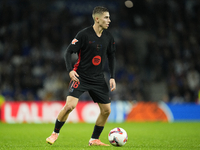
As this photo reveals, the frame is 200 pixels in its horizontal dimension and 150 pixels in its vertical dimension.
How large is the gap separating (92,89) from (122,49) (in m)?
13.1

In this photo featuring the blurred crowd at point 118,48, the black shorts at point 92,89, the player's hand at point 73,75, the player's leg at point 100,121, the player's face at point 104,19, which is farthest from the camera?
the blurred crowd at point 118,48

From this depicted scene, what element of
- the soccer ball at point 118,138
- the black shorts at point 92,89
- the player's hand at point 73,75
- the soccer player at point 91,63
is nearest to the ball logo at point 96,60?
the soccer player at point 91,63

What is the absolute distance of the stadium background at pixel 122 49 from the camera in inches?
633

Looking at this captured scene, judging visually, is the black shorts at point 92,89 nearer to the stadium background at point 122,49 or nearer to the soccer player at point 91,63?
the soccer player at point 91,63

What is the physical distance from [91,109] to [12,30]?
709cm

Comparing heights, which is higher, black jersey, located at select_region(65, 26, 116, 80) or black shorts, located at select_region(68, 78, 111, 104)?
black jersey, located at select_region(65, 26, 116, 80)

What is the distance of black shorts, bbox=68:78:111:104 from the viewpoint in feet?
17.9

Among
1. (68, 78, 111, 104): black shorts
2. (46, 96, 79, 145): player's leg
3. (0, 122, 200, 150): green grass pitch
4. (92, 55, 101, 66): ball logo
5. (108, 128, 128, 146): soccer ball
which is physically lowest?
(0, 122, 200, 150): green grass pitch

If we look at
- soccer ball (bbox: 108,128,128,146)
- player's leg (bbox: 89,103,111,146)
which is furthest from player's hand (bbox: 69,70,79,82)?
soccer ball (bbox: 108,128,128,146)

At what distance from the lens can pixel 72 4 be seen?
63.2 feet

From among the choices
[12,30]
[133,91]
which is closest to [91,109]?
[133,91]

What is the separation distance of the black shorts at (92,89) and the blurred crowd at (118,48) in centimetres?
1024

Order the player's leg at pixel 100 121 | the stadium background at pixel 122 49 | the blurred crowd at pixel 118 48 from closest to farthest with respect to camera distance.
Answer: the player's leg at pixel 100 121, the stadium background at pixel 122 49, the blurred crowd at pixel 118 48

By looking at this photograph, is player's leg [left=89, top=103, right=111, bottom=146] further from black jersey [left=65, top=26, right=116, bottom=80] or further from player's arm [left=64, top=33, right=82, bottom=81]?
player's arm [left=64, top=33, right=82, bottom=81]
